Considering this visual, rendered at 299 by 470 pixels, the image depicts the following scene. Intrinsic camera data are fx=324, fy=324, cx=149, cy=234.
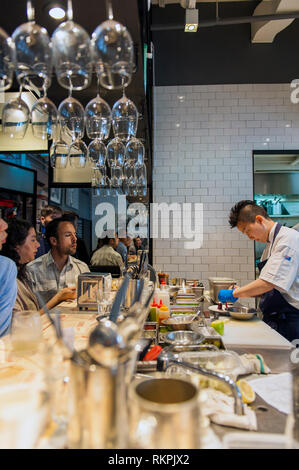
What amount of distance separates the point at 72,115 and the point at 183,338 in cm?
131

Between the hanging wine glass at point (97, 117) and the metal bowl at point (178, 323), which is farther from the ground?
the hanging wine glass at point (97, 117)

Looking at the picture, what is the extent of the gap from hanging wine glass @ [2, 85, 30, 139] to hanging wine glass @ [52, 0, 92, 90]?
1.52ft

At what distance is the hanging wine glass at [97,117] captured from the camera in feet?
5.58

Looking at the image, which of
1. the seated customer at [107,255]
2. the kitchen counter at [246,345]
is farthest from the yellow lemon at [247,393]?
the seated customer at [107,255]

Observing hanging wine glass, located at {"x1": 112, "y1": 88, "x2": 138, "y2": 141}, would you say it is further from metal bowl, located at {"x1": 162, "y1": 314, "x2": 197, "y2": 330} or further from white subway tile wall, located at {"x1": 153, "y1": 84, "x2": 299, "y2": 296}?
white subway tile wall, located at {"x1": 153, "y1": 84, "x2": 299, "y2": 296}

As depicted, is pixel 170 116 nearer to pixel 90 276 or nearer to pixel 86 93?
pixel 86 93

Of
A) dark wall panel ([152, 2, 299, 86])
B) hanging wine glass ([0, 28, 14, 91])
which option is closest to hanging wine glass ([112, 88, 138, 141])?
hanging wine glass ([0, 28, 14, 91])

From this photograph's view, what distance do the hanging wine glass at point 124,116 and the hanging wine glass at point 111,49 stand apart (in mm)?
583

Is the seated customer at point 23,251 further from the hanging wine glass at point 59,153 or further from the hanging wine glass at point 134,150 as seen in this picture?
the hanging wine glass at point 134,150

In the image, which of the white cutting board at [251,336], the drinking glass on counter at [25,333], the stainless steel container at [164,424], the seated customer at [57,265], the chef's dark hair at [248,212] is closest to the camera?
the stainless steel container at [164,424]

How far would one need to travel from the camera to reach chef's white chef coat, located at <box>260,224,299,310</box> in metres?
2.58

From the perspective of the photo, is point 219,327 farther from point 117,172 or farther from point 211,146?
point 211,146

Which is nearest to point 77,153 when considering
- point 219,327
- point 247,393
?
point 219,327
